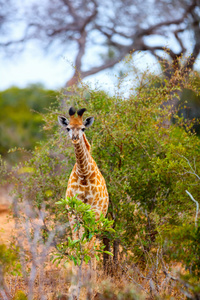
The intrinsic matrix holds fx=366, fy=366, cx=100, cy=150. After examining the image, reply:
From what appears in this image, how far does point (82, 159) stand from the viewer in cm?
500

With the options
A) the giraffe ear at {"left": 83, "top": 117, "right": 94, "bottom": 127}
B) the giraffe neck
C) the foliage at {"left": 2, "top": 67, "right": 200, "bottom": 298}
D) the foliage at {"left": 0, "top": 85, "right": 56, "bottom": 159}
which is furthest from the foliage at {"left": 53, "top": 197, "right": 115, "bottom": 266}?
the foliage at {"left": 0, "top": 85, "right": 56, "bottom": 159}

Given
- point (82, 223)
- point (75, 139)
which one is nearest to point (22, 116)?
point (75, 139)

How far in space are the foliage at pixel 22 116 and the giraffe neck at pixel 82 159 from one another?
26.2 ft

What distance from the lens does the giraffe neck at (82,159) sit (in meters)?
4.90

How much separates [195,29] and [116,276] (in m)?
10.6

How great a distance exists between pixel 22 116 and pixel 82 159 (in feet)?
33.3

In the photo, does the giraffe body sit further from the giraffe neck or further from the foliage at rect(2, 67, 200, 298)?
the foliage at rect(2, 67, 200, 298)

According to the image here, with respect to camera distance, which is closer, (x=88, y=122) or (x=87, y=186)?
(x=88, y=122)

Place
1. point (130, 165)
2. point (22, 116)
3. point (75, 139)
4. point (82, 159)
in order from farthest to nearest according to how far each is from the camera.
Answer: point (22, 116)
point (130, 165)
point (82, 159)
point (75, 139)

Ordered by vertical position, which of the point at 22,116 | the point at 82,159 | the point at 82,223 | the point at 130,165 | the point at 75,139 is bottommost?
the point at 22,116

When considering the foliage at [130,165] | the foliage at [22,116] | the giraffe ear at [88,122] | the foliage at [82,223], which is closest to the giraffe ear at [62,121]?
the giraffe ear at [88,122]

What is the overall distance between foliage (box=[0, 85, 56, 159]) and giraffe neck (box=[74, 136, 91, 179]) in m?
8.00

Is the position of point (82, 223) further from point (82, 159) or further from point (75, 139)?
point (82, 159)

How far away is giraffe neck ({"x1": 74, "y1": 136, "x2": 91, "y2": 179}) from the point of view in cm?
490
